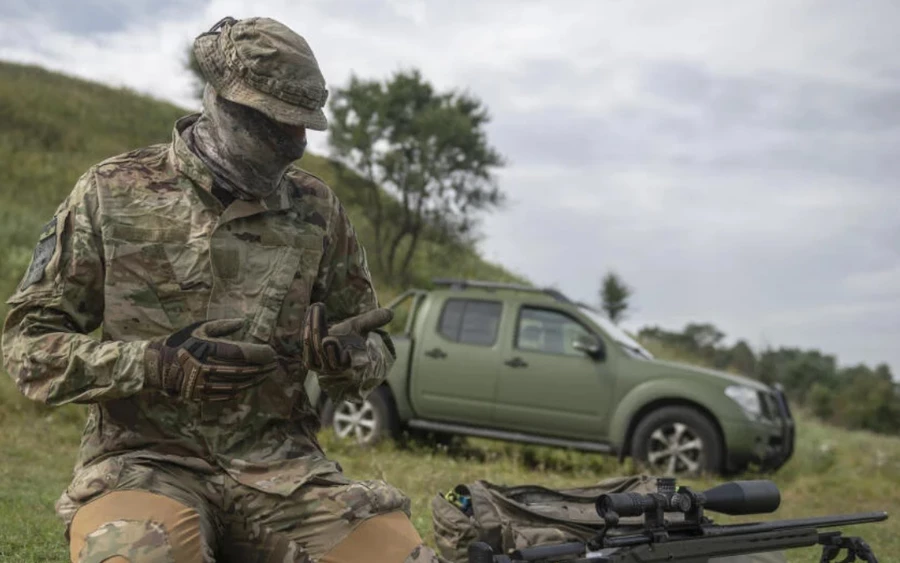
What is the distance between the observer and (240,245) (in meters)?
3.25

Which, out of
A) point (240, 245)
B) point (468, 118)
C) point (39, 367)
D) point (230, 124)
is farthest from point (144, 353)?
point (468, 118)

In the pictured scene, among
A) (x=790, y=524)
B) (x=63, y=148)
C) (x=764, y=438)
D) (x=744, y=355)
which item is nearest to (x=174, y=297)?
(x=790, y=524)

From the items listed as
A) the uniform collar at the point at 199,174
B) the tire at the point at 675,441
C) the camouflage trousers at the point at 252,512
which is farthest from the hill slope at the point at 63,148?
the camouflage trousers at the point at 252,512

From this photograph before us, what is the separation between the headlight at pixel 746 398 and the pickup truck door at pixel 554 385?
1070 millimetres

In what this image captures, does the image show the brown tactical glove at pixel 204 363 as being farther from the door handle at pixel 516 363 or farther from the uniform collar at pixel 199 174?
the door handle at pixel 516 363

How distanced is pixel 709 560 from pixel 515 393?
247 inches

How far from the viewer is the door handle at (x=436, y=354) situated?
10.4 meters

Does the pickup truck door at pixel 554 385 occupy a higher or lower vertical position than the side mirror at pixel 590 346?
lower

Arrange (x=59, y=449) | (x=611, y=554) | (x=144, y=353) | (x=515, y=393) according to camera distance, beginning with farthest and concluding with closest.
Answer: (x=515, y=393) < (x=59, y=449) < (x=611, y=554) < (x=144, y=353)

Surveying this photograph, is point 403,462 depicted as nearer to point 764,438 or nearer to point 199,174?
point 764,438

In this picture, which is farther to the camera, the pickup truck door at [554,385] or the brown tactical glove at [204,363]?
the pickup truck door at [554,385]

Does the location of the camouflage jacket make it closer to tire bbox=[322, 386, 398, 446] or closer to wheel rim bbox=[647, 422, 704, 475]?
wheel rim bbox=[647, 422, 704, 475]

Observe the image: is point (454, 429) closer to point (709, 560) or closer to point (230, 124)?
point (709, 560)

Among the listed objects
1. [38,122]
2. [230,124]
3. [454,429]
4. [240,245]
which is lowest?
[454,429]
